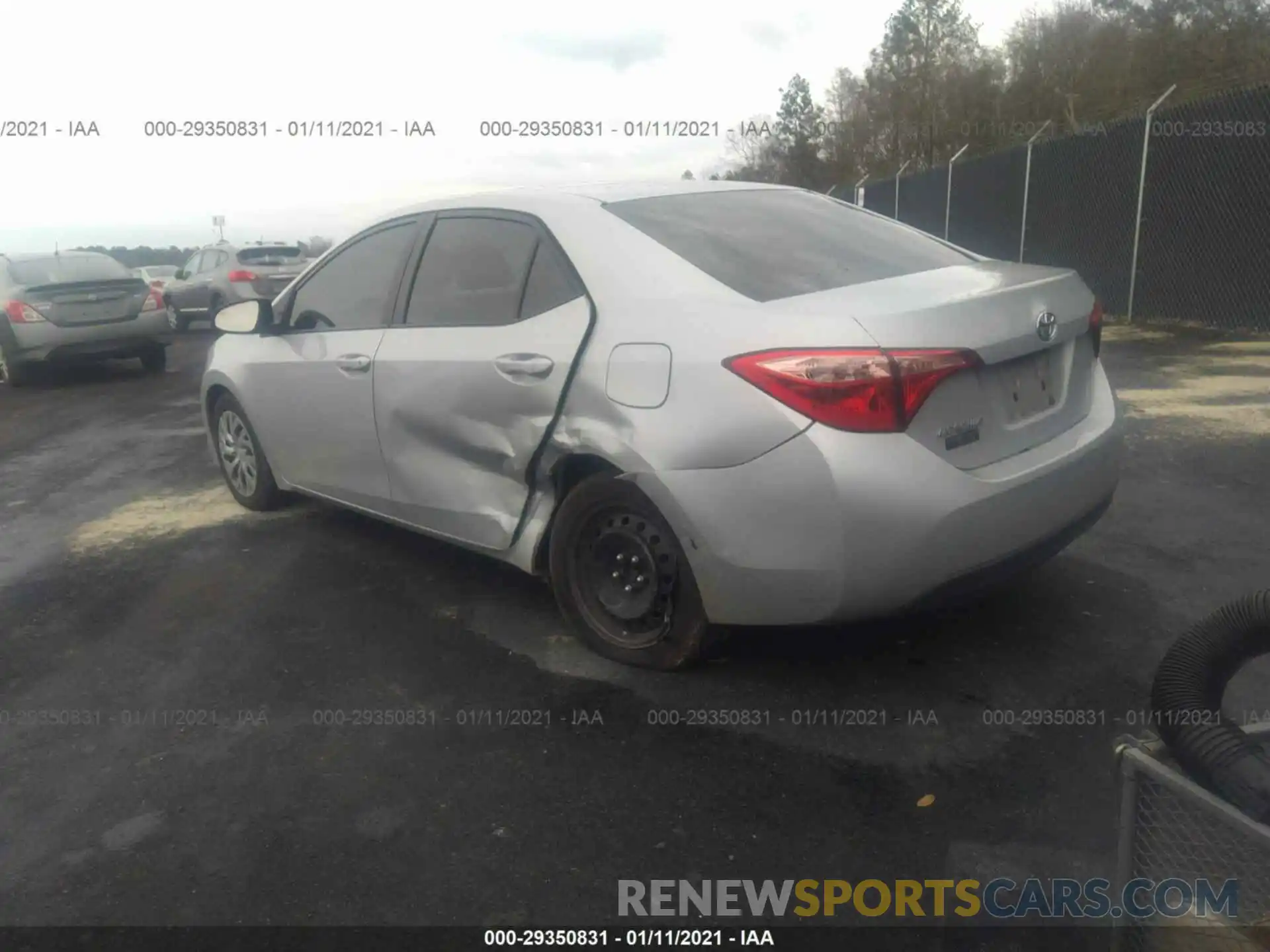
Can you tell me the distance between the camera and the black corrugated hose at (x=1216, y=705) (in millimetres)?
1755

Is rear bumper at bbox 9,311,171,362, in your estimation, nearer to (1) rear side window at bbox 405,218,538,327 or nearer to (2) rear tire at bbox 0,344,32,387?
(2) rear tire at bbox 0,344,32,387

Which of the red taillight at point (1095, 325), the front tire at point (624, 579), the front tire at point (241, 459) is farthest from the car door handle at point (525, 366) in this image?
the front tire at point (241, 459)

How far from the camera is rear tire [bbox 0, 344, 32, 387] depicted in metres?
12.2

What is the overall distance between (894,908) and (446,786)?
4.11 feet

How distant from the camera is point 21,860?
278cm

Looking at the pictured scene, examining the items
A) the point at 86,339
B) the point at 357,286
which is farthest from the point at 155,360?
the point at 357,286

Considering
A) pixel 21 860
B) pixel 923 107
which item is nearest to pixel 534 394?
pixel 21 860

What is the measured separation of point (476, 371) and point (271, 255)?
16.2m

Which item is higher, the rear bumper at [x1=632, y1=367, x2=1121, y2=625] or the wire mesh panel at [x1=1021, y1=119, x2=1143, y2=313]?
the wire mesh panel at [x1=1021, y1=119, x2=1143, y2=313]

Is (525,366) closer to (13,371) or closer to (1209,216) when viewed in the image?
(1209,216)

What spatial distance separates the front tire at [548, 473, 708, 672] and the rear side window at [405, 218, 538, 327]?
0.80 meters

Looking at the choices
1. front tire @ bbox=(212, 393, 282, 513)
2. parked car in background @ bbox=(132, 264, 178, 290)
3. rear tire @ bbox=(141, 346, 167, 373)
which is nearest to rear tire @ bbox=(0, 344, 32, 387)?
rear tire @ bbox=(141, 346, 167, 373)

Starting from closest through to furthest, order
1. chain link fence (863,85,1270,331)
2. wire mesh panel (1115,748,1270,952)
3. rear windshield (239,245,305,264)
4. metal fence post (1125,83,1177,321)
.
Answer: wire mesh panel (1115,748,1270,952), chain link fence (863,85,1270,331), metal fence post (1125,83,1177,321), rear windshield (239,245,305,264)

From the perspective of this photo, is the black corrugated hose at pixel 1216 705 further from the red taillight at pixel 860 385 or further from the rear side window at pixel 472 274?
the rear side window at pixel 472 274
